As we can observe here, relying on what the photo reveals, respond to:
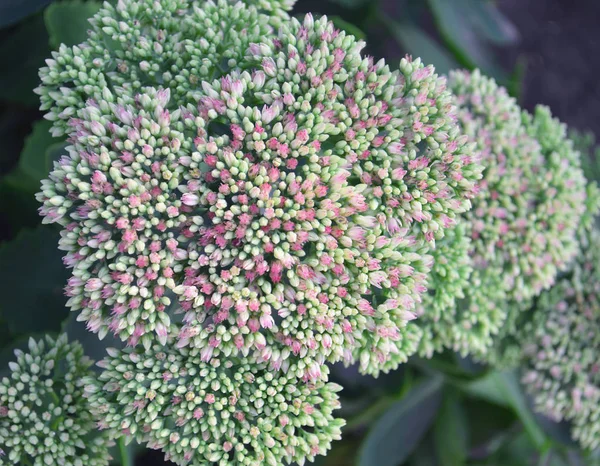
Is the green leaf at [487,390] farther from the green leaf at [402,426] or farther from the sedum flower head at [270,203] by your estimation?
the sedum flower head at [270,203]

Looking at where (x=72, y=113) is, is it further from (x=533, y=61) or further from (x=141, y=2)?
Answer: (x=533, y=61)

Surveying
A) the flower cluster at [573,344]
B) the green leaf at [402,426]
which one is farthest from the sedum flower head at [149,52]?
the green leaf at [402,426]

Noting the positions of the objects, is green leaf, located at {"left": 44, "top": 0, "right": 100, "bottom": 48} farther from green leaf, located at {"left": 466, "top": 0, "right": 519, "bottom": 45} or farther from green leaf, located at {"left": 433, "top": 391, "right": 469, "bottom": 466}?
green leaf, located at {"left": 433, "top": 391, "right": 469, "bottom": 466}

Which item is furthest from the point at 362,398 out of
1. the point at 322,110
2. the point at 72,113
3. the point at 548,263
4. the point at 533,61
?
the point at 533,61

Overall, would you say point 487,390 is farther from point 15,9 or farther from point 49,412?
point 15,9

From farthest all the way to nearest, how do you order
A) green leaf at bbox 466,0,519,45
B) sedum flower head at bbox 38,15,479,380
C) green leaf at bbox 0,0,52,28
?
1. green leaf at bbox 466,0,519,45
2. green leaf at bbox 0,0,52,28
3. sedum flower head at bbox 38,15,479,380

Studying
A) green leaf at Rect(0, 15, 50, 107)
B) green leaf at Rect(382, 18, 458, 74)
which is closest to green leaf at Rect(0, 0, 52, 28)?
green leaf at Rect(0, 15, 50, 107)

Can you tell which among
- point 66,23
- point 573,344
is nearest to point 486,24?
point 573,344

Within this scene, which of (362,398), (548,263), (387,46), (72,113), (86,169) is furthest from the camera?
(387,46)
